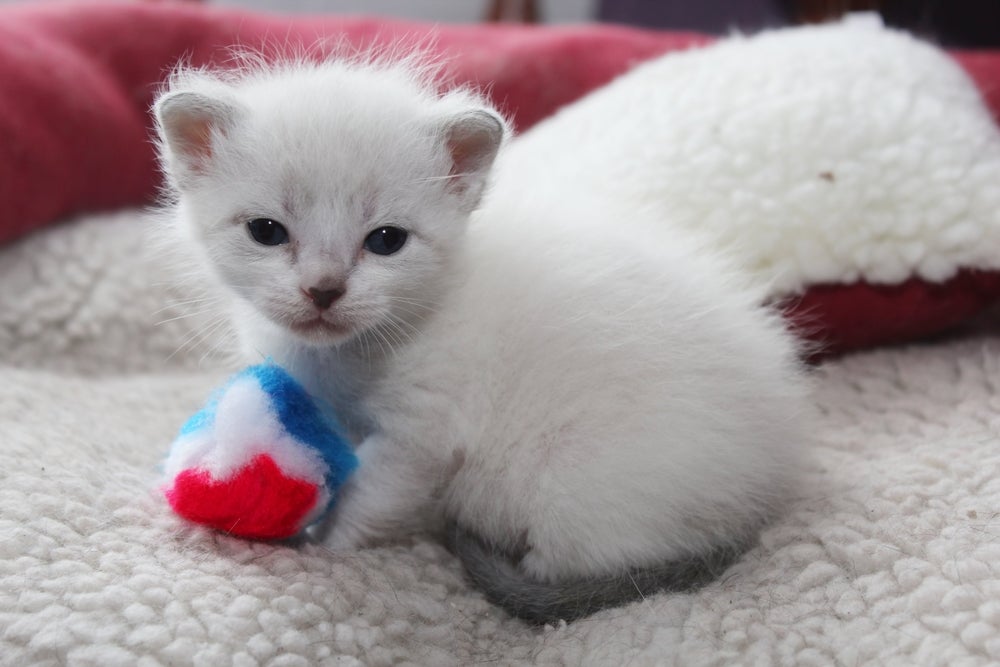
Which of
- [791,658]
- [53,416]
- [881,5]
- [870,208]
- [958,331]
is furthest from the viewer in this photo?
[881,5]

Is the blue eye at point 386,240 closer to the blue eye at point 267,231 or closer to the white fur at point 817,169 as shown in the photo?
the blue eye at point 267,231

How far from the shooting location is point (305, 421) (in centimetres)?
113

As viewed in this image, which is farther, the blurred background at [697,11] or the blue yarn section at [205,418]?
the blurred background at [697,11]

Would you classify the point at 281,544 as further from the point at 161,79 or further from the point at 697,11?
the point at 697,11

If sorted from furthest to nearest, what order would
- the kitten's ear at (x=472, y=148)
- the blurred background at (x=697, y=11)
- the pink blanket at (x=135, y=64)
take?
the blurred background at (x=697, y=11), the pink blanket at (x=135, y=64), the kitten's ear at (x=472, y=148)

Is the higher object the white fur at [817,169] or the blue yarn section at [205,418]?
the white fur at [817,169]

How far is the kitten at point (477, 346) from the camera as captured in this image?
1103 millimetres

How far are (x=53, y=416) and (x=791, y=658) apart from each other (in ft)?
3.69

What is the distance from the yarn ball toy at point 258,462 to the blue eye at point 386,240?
20 cm

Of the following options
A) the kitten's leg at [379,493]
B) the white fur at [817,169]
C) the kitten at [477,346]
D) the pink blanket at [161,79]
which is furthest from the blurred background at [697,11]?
the kitten's leg at [379,493]

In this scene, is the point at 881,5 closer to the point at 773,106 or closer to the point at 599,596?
the point at 773,106

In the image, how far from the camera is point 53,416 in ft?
4.69

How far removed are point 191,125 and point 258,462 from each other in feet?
1.43

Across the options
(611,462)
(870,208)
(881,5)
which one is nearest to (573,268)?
(611,462)
